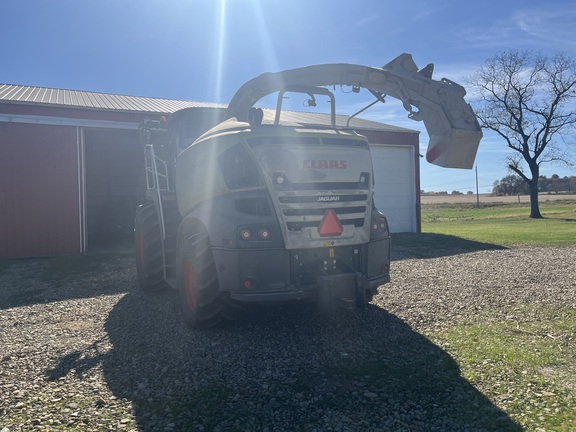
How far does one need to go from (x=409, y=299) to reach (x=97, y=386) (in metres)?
4.60

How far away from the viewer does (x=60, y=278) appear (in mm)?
9859

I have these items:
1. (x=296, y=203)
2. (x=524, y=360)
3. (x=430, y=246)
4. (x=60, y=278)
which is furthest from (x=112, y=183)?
(x=524, y=360)

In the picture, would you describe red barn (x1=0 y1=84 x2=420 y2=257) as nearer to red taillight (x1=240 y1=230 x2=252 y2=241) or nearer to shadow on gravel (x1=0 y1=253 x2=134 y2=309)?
shadow on gravel (x1=0 y1=253 x2=134 y2=309)

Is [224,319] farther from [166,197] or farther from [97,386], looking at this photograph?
[166,197]

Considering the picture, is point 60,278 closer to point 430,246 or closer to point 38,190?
point 38,190

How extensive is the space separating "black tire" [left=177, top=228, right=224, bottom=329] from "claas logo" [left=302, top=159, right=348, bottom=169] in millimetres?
1366

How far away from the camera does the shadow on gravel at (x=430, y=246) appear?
1268cm

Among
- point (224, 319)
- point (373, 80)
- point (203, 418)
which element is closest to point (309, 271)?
point (224, 319)

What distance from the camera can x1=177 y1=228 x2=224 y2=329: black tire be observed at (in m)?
5.24

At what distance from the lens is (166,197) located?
7195mm

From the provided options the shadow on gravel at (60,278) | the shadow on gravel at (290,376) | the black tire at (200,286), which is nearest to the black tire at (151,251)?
the shadow on gravel at (60,278)

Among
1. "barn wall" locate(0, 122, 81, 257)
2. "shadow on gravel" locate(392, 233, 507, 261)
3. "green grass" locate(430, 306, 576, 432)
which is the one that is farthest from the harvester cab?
"barn wall" locate(0, 122, 81, 257)

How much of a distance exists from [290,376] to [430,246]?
1082cm

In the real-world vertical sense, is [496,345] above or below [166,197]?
below
